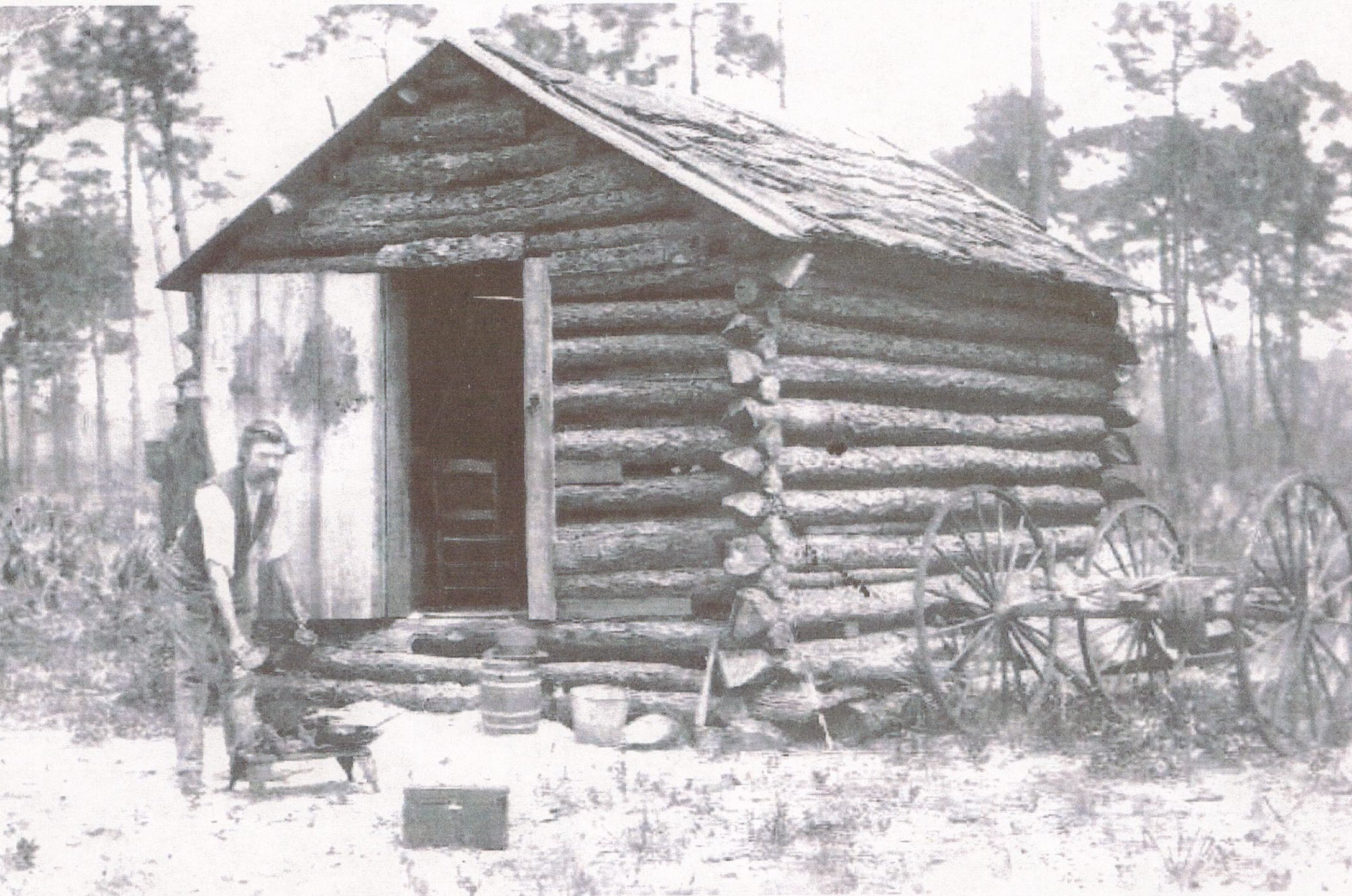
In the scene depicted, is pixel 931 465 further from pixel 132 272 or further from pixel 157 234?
pixel 132 272

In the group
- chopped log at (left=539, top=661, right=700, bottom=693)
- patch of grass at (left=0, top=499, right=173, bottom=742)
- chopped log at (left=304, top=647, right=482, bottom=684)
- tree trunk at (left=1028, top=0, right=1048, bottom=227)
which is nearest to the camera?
chopped log at (left=539, top=661, right=700, bottom=693)

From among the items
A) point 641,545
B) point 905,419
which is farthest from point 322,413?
point 905,419

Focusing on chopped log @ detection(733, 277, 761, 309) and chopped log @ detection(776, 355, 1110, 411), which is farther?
chopped log @ detection(776, 355, 1110, 411)

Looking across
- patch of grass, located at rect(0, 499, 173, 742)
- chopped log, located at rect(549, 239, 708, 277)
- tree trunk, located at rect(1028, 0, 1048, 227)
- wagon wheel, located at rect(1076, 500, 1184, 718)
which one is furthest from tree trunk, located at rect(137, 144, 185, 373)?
tree trunk, located at rect(1028, 0, 1048, 227)

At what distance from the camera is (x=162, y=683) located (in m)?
11.3

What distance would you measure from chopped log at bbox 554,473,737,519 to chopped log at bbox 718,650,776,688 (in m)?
0.96

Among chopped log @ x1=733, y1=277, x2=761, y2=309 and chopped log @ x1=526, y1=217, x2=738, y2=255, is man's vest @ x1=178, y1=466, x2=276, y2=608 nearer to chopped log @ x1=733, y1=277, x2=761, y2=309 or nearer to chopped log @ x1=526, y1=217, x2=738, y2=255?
chopped log @ x1=526, y1=217, x2=738, y2=255

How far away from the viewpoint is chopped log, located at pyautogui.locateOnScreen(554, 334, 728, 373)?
33.0 feet

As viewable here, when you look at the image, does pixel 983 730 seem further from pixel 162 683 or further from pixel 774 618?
pixel 162 683

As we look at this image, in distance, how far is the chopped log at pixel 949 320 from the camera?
1038cm

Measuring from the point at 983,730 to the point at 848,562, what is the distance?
1480 mm

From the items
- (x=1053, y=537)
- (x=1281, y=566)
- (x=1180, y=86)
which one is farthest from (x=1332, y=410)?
(x=1281, y=566)

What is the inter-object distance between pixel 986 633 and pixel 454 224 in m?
4.33

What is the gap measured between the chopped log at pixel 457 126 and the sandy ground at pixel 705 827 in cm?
401
